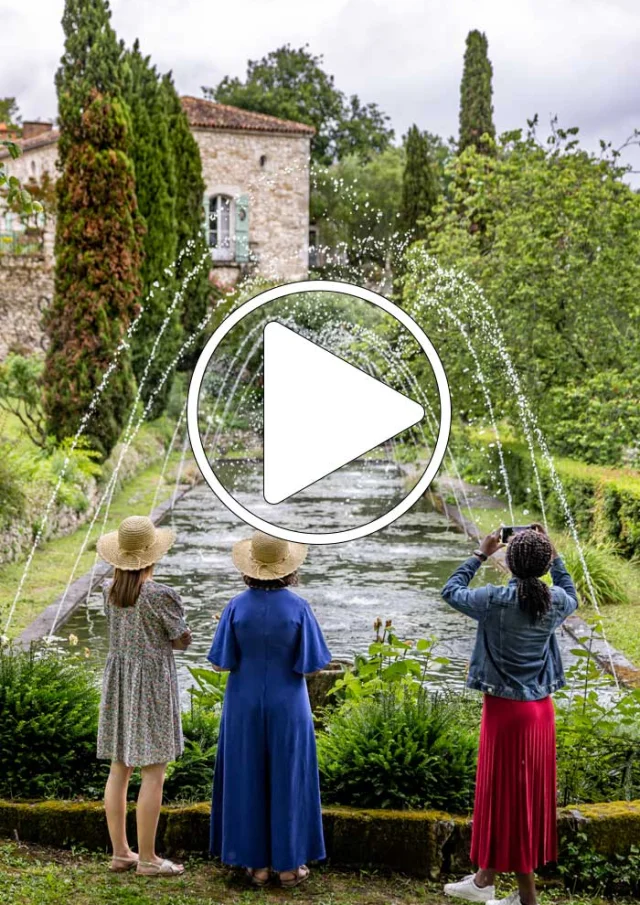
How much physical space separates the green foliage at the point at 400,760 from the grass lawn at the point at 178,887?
1.13 ft

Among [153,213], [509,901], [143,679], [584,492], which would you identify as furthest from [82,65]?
[509,901]

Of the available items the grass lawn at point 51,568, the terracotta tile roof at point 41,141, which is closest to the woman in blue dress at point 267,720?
the grass lawn at point 51,568

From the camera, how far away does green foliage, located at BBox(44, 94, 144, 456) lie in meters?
15.7

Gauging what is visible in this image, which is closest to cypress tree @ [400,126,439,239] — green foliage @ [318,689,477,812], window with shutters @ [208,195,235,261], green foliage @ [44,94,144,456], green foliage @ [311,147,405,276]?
window with shutters @ [208,195,235,261]

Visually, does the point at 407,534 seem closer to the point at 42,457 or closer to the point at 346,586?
the point at 346,586

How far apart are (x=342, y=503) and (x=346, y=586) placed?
6272 millimetres

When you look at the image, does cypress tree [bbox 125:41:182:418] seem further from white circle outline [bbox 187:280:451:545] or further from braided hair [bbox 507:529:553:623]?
white circle outline [bbox 187:280:451:545]

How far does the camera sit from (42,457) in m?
15.0

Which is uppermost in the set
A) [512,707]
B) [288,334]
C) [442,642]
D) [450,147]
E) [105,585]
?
[450,147]

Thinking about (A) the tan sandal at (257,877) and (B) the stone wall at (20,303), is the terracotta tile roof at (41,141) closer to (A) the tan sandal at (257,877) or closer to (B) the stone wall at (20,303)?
(B) the stone wall at (20,303)

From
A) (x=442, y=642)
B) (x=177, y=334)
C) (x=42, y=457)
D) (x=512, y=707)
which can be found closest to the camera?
(x=512, y=707)

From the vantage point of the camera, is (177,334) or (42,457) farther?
(177,334)

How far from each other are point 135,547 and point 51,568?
6.94 meters

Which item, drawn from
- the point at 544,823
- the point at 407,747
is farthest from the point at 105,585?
the point at 544,823
